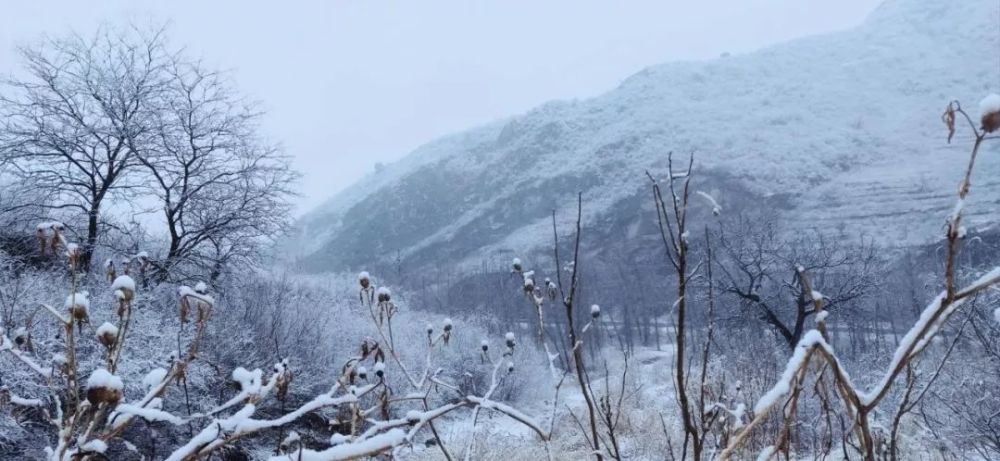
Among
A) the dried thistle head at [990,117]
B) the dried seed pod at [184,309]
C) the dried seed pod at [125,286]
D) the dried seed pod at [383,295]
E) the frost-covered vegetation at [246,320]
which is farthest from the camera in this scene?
the frost-covered vegetation at [246,320]

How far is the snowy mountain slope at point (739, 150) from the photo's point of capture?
61375 mm

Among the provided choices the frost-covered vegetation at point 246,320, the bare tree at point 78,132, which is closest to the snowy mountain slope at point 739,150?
the frost-covered vegetation at point 246,320

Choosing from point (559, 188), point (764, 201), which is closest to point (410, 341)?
point (764, 201)

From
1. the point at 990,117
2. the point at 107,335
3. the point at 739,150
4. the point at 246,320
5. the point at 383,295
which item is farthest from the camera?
the point at 739,150

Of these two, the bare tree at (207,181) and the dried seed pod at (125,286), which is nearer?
the dried seed pod at (125,286)

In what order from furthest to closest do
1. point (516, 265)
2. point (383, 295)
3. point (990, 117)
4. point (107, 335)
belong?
point (516, 265)
point (383, 295)
point (107, 335)
point (990, 117)

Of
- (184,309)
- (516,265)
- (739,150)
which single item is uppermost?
(184,309)

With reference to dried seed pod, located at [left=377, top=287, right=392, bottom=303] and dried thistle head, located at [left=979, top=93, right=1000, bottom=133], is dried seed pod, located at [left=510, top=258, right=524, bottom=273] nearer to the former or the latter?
dried seed pod, located at [left=377, top=287, right=392, bottom=303]

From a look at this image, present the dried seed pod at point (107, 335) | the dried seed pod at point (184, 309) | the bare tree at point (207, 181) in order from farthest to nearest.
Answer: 1. the bare tree at point (207, 181)
2. the dried seed pod at point (184, 309)
3. the dried seed pod at point (107, 335)

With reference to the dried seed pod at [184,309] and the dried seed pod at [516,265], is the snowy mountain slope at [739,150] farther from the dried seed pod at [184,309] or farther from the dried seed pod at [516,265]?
the dried seed pod at [184,309]

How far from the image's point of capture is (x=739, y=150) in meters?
73.8

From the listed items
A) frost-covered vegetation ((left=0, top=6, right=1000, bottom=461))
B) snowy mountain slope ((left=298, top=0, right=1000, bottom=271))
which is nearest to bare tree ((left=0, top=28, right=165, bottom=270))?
frost-covered vegetation ((left=0, top=6, right=1000, bottom=461))

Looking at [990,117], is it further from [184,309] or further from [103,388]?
[184,309]

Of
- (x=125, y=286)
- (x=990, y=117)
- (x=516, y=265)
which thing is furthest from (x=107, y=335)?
(x=516, y=265)
